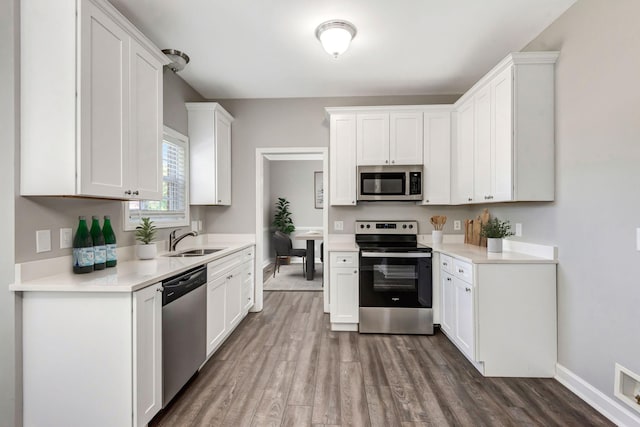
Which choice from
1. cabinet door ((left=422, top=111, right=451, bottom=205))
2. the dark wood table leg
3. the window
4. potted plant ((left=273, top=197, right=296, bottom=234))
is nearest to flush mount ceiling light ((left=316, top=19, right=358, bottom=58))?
cabinet door ((left=422, top=111, right=451, bottom=205))

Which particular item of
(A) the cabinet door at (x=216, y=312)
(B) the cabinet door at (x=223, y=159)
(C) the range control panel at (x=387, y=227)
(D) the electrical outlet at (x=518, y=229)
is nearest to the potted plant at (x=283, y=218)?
(B) the cabinet door at (x=223, y=159)

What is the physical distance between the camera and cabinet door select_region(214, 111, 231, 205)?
134 inches

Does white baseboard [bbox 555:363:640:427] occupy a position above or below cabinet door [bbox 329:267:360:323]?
below

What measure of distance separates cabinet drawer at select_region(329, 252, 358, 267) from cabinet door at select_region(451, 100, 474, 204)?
1305mm

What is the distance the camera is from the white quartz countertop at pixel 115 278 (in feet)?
4.88

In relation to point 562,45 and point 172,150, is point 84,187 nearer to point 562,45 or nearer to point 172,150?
point 172,150

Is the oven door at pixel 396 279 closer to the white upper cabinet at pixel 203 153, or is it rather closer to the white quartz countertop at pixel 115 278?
the white quartz countertop at pixel 115 278

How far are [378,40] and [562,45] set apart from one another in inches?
53.0

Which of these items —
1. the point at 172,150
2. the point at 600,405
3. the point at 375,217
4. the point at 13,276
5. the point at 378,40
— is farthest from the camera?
the point at 375,217

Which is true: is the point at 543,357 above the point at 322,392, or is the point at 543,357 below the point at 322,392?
above

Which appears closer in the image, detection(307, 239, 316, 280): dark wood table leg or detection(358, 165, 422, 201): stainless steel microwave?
detection(358, 165, 422, 201): stainless steel microwave

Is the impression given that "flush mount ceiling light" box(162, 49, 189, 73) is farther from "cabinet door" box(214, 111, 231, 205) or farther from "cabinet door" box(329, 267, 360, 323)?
"cabinet door" box(329, 267, 360, 323)

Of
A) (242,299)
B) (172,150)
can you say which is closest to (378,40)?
(172,150)

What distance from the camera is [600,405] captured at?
1.88m
